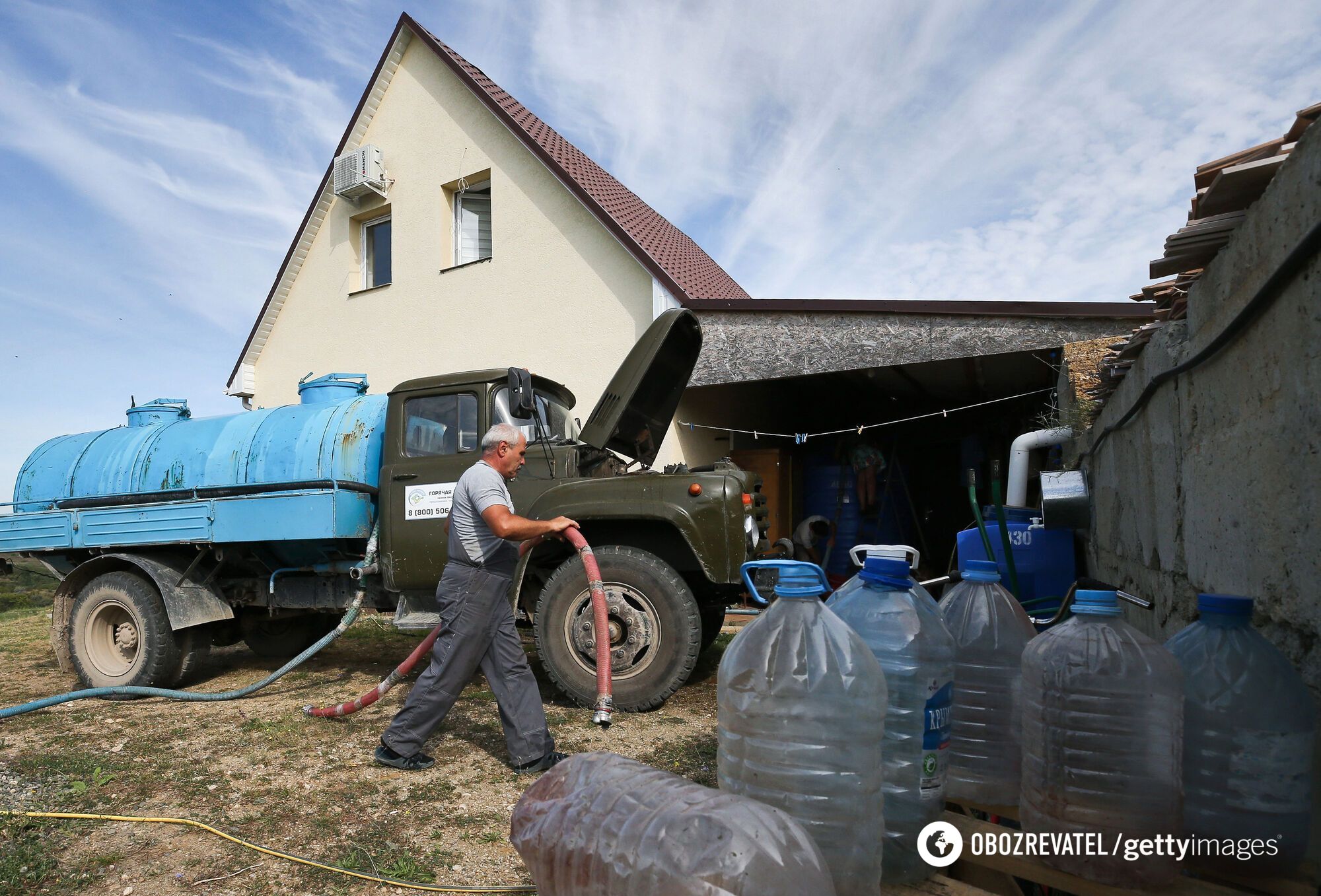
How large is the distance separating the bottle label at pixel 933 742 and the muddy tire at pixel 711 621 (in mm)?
3640

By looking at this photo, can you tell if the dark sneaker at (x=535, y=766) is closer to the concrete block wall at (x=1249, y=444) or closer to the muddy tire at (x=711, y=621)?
the muddy tire at (x=711, y=621)

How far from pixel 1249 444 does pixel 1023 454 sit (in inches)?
163

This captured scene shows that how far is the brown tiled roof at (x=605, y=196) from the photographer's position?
8648 mm

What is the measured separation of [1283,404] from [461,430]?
15.0 feet

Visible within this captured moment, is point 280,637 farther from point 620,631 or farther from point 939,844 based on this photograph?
point 939,844

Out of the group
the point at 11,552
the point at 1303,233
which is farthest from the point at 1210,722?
the point at 11,552

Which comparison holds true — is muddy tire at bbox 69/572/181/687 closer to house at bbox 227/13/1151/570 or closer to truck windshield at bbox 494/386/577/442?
truck windshield at bbox 494/386/577/442

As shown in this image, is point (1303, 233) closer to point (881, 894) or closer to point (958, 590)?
point (958, 590)

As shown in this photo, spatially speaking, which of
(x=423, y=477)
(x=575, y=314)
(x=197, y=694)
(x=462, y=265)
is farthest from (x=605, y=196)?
(x=197, y=694)

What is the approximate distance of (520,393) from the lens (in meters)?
5.11

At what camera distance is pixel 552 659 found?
482 centimetres

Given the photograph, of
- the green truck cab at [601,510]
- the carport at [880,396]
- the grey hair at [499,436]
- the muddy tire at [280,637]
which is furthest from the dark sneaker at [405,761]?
the carport at [880,396]

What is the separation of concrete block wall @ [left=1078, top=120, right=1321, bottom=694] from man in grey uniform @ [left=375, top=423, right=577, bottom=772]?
2.63 metres

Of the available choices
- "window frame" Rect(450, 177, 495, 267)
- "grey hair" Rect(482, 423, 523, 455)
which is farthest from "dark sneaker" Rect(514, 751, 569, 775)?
"window frame" Rect(450, 177, 495, 267)
